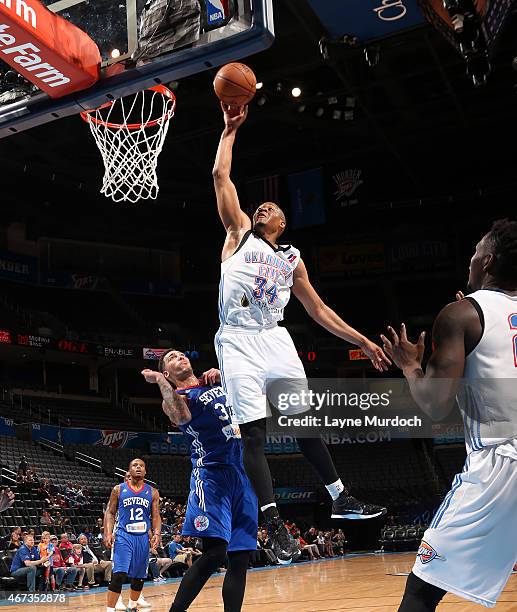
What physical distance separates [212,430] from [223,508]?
1.94 ft

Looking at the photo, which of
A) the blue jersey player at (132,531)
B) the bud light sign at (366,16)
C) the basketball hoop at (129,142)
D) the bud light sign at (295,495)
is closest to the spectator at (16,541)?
the blue jersey player at (132,531)

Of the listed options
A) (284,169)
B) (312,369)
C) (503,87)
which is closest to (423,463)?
(312,369)

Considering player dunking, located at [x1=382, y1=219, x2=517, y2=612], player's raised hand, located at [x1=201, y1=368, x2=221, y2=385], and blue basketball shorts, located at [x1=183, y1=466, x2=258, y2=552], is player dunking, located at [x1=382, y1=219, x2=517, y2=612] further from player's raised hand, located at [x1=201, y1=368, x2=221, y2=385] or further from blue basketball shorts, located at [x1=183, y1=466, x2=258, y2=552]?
player's raised hand, located at [x1=201, y1=368, x2=221, y2=385]

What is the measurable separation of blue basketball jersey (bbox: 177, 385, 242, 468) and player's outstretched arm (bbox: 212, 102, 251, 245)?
5.03 feet

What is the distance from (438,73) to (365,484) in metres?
14.4

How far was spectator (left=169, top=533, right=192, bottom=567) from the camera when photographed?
15391 mm

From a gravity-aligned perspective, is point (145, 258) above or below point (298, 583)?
above

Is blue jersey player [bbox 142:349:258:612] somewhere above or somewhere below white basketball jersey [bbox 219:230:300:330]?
below

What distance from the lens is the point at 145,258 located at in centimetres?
3197

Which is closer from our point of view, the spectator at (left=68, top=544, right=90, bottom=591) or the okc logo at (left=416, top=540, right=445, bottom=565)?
the okc logo at (left=416, top=540, right=445, bottom=565)

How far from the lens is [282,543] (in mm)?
3967

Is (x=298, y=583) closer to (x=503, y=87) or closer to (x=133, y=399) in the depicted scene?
(x=503, y=87)

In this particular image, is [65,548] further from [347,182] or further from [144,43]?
[347,182]

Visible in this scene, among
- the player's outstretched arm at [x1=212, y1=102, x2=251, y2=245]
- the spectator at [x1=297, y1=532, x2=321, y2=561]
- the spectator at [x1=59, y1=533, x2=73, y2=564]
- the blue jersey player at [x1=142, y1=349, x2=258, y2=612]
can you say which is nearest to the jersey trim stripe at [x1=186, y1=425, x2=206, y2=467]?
the blue jersey player at [x1=142, y1=349, x2=258, y2=612]
